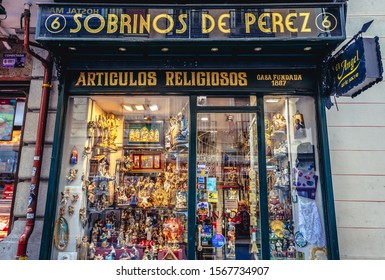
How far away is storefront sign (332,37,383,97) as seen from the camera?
12.8 feet

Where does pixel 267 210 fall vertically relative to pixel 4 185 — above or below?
below

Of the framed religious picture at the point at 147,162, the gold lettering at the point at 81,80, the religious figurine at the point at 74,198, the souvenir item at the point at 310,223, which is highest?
the gold lettering at the point at 81,80

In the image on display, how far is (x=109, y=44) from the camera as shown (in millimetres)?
4492

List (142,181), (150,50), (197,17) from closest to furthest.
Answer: (197,17), (150,50), (142,181)

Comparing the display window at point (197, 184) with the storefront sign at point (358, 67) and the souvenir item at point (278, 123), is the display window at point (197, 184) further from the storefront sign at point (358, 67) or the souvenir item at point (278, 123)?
the storefront sign at point (358, 67)

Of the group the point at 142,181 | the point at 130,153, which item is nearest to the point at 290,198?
the point at 142,181

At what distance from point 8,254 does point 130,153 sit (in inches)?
104

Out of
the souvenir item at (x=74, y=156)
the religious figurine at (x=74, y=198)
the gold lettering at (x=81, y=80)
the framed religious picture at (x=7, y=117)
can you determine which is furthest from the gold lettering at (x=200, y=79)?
the framed religious picture at (x=7, y=117)

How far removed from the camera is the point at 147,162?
235 inches

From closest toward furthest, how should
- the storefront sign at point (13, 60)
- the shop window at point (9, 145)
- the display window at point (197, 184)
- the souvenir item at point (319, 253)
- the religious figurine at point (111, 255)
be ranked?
the souvenir item at point (319, 253) → the display window at point (197, 184) → the religious figurine at point (111, 255) → the shop window at point (9, 145) → the storefront sign at point (13, 60)

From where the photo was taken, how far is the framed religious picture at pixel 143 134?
5.99 m

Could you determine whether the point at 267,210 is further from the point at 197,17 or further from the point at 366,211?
the point at 197,17

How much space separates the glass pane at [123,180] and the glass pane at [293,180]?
5.00ft

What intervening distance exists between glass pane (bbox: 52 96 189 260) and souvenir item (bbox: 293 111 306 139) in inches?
78.0
